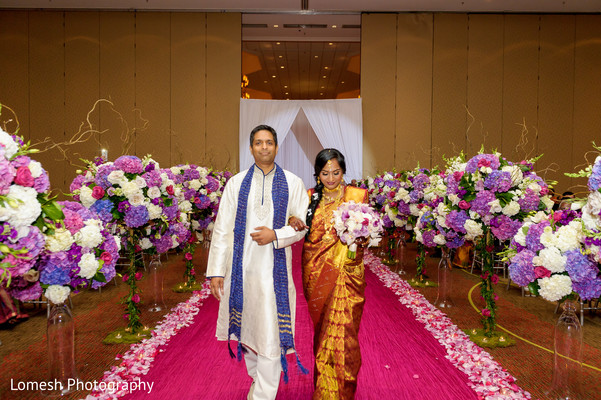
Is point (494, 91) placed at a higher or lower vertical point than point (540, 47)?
lower

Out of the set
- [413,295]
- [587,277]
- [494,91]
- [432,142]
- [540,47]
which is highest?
[540,47]

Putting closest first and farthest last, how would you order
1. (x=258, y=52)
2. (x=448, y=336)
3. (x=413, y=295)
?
(x=448, y=336)
(x=413, y=295)
(x=258, y=52)

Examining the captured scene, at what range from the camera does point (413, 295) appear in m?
5.82

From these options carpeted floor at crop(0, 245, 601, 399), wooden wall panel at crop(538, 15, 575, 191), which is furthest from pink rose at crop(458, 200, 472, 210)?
wooden wall panel at crop(538, 15, 575, 191)

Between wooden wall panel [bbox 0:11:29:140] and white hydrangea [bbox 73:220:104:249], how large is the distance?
1175 cm

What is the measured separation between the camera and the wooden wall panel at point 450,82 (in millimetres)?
12133

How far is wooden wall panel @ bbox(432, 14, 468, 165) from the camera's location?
12133mm

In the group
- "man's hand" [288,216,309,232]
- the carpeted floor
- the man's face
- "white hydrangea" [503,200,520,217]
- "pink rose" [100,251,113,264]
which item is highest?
the man's face

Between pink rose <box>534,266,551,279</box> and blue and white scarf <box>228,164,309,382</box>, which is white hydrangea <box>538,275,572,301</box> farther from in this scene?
blue and white scarf <box>228,164,309,382</box>

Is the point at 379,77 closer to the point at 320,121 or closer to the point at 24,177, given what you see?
the point at 320,121

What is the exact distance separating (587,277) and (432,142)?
10.5m

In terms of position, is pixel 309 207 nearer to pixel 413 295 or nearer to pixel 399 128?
pixel 413 295

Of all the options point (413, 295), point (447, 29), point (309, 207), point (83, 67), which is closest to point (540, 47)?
point (447, 29)

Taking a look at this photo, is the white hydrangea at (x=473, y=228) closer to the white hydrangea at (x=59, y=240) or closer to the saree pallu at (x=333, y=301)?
the saree pallu at (x=333, y=301)
